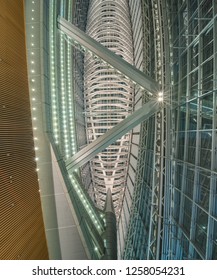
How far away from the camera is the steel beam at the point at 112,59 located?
10.3 meters

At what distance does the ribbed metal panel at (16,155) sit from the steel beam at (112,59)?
99.4 inches

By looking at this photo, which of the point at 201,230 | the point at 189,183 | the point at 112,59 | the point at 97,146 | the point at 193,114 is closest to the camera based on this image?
the point at 97,146

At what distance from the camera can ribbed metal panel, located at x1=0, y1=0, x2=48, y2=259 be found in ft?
23.0

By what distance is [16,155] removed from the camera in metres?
7.66

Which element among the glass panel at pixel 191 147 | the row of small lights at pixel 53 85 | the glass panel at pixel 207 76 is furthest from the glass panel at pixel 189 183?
the row of small lights at pixel 53 85

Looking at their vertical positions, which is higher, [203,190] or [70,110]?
[70,110]

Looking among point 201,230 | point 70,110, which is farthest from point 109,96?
point 201,230

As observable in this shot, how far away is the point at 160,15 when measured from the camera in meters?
14.7

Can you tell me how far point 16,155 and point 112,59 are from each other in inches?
224

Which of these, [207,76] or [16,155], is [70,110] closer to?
[16,155]

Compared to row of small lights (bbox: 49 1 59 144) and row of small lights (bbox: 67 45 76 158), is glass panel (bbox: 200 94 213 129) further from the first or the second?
row of small lights (bbox: 67 45 76 158)

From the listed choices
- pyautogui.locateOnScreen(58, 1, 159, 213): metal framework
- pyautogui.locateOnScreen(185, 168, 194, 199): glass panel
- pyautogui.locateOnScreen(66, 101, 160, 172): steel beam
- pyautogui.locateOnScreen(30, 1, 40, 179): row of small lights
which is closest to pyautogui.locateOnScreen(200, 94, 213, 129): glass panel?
pyautogui.locateOnScreen(185, 168, 194, 199): glass panel

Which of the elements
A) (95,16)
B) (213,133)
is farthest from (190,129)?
(95,16)
